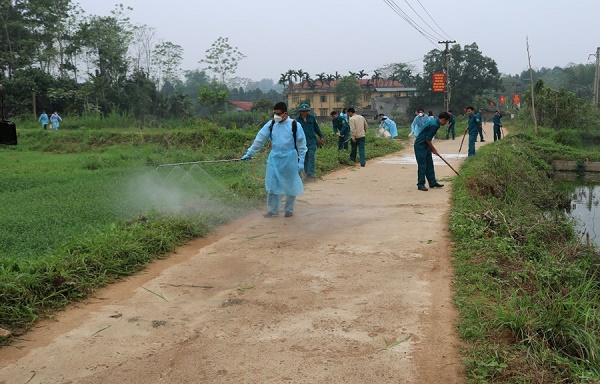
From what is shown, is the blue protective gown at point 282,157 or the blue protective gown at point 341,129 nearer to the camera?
the blue protective gown at point 282,157

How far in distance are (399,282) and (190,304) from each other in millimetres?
1979

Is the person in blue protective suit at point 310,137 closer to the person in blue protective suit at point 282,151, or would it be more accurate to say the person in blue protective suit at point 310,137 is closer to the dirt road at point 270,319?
the person in blue protective suit at point 282,151

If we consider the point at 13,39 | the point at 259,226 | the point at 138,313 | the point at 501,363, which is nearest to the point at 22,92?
the point at 13,39

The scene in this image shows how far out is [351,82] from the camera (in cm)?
6088

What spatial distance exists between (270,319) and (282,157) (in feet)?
13.2

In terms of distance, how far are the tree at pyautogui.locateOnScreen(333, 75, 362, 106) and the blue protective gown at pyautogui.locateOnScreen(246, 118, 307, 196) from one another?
5382 cm

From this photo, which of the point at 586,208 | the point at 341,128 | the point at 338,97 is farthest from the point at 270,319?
the point at 338,97

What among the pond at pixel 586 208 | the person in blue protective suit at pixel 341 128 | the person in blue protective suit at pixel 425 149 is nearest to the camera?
the person in blue protective suit at pixel 425 149

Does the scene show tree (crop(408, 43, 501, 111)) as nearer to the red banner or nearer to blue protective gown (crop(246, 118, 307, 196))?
the red banner

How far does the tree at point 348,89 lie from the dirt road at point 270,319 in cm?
5487

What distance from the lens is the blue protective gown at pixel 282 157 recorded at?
26.6 feet

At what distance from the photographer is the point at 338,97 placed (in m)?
62.3

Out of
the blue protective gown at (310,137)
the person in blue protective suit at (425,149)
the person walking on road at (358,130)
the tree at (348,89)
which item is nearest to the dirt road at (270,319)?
the person in blue protective suit at (425,149)

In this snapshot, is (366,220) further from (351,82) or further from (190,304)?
(351,82)
